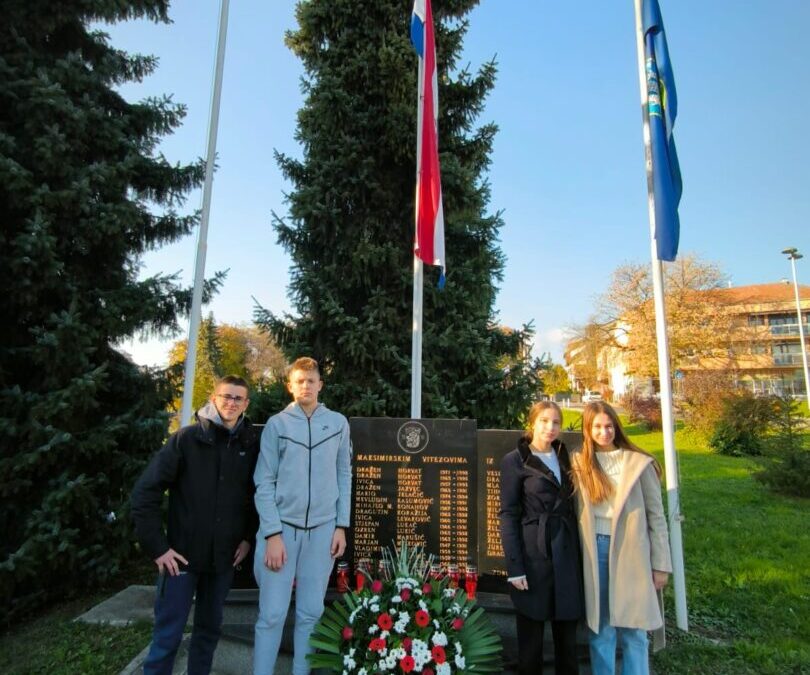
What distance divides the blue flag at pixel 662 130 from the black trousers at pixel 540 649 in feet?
11.3

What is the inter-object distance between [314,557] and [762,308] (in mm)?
54779

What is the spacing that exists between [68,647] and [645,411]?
2613 centimetres

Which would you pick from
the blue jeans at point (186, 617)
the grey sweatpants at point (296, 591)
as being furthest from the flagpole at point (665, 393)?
the blue jeans at point (186, 617)

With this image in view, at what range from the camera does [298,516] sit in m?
3.08

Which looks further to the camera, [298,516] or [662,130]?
[662,130]

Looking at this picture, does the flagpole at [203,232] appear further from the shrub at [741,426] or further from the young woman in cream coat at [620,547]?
the shrub at [741,426]

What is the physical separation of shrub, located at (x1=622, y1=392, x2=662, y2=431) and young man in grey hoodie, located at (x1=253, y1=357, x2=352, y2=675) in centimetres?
2475

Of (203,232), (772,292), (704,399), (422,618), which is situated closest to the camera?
(422,618)

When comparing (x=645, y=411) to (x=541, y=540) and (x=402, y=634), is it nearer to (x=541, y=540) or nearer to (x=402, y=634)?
(x=541, y=540)

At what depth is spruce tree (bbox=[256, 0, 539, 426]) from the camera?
7.05m

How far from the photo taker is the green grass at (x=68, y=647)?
12.7 feet

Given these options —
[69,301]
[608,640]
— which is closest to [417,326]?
[608,640]

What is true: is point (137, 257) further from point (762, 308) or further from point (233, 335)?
point (762, 308)

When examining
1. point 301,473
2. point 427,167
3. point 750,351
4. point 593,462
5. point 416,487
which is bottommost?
point 416,487
